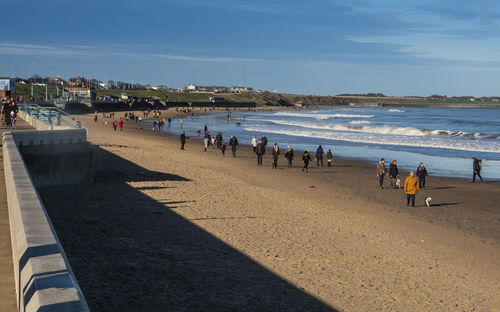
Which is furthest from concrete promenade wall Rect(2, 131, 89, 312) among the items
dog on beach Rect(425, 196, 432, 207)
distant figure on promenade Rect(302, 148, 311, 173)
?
distant figure on promenade Rect(302, 148, 311, 173)

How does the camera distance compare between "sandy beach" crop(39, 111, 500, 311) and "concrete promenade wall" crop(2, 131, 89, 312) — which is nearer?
"concrete promenade wall" crop(2, 131, 89, 312)

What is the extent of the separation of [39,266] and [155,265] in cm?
568

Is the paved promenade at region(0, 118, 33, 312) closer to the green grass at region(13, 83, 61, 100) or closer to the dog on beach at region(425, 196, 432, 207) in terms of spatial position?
the dog on beach at region(425, 196, 432, 207)

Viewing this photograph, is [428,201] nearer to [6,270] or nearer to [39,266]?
[6,270]

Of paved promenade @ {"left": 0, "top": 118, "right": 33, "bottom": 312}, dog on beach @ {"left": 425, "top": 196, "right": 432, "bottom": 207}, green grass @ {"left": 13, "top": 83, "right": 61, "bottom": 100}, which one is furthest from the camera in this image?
green grass @ {"left": 13, "top": 83, "right": 61, "bottom": 100}

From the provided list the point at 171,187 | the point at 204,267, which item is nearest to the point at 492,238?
the point at 204,267

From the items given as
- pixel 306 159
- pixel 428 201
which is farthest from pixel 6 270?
pixel 306 159

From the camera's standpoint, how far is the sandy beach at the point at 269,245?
9.19 m

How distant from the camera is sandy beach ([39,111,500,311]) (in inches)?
362

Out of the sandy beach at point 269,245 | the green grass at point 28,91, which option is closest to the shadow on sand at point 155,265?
the sandy beach at point 269,245

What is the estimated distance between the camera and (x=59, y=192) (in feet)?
54.9

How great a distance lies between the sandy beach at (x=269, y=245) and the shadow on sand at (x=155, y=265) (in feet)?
0.08

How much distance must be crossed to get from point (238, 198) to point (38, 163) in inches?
253

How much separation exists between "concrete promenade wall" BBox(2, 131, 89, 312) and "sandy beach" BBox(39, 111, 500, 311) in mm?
1879
